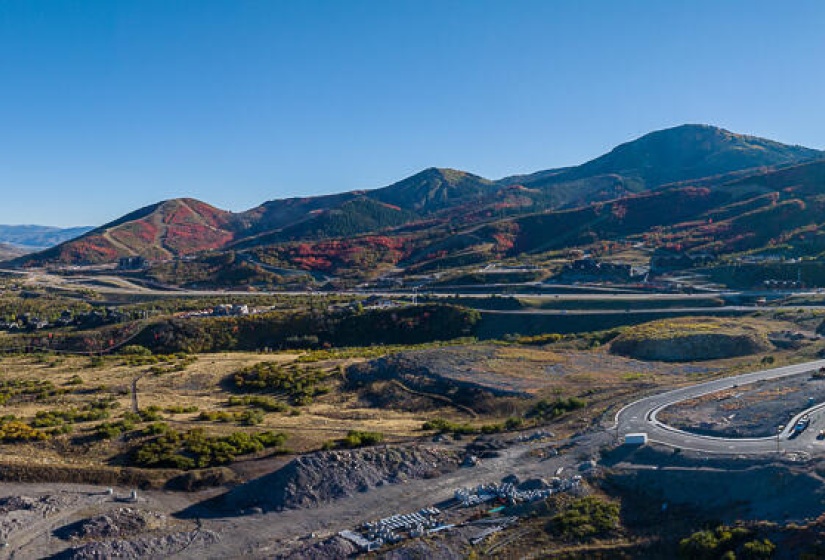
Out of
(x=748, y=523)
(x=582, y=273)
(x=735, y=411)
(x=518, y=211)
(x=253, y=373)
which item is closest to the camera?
(x=748, y=523)

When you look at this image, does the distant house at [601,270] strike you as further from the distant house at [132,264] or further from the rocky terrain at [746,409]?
the distant house at [132,264]

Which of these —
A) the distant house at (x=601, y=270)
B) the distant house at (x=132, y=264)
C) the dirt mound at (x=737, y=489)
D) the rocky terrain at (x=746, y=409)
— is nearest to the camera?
the dirt mound at (x=737, y=489)

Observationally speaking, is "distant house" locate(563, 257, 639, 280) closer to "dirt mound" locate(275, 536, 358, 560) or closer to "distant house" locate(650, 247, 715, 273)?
"distant house" locate(650, 247, 715, 273)

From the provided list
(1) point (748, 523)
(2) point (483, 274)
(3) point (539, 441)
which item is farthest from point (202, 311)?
(1) point (748, 523)

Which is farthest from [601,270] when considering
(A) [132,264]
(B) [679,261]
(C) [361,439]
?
(A) [132,264]

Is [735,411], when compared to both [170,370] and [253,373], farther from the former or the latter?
[170,370]

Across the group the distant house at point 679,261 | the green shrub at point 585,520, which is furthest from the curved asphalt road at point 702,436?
the distant house at point 679,261

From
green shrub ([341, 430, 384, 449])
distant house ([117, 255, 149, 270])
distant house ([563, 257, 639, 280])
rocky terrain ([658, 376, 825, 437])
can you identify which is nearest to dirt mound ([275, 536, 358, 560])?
green shrub ([341, 430, 384, 449])
